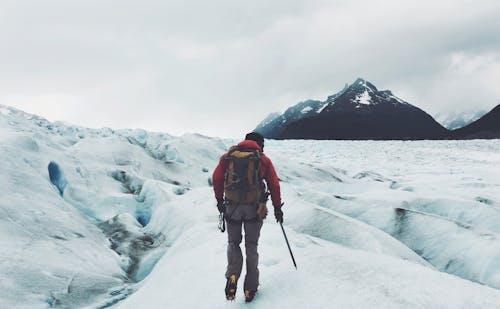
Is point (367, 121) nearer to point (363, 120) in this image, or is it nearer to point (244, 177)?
Result: point (363, 120)

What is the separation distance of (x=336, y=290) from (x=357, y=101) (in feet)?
319

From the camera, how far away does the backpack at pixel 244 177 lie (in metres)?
3.87

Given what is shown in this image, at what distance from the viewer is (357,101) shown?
95.4 metres

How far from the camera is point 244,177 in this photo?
12.7 ft

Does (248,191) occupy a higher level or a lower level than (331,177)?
higher

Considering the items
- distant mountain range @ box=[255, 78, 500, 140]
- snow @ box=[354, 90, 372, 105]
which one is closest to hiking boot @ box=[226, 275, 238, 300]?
distant mountain range @ box=[255, 78, 500, 140]

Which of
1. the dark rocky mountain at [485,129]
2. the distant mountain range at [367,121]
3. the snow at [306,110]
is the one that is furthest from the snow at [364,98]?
the dark rocky mountain at [485,129]

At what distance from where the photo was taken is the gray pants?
3.85 m

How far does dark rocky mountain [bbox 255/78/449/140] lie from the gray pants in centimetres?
7931

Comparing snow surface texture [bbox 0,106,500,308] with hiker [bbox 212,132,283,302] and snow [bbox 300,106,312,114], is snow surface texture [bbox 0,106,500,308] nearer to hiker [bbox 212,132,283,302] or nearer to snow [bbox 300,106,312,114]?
hiker [bbox 212,132,283,302]

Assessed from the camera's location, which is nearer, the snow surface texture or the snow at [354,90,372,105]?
the snow surface texture

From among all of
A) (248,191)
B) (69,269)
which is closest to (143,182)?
(69,269)

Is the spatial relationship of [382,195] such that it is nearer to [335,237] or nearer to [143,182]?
[335,237]

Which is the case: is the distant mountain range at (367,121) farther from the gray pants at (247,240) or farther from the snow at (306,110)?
the gray pants at (247,240)
